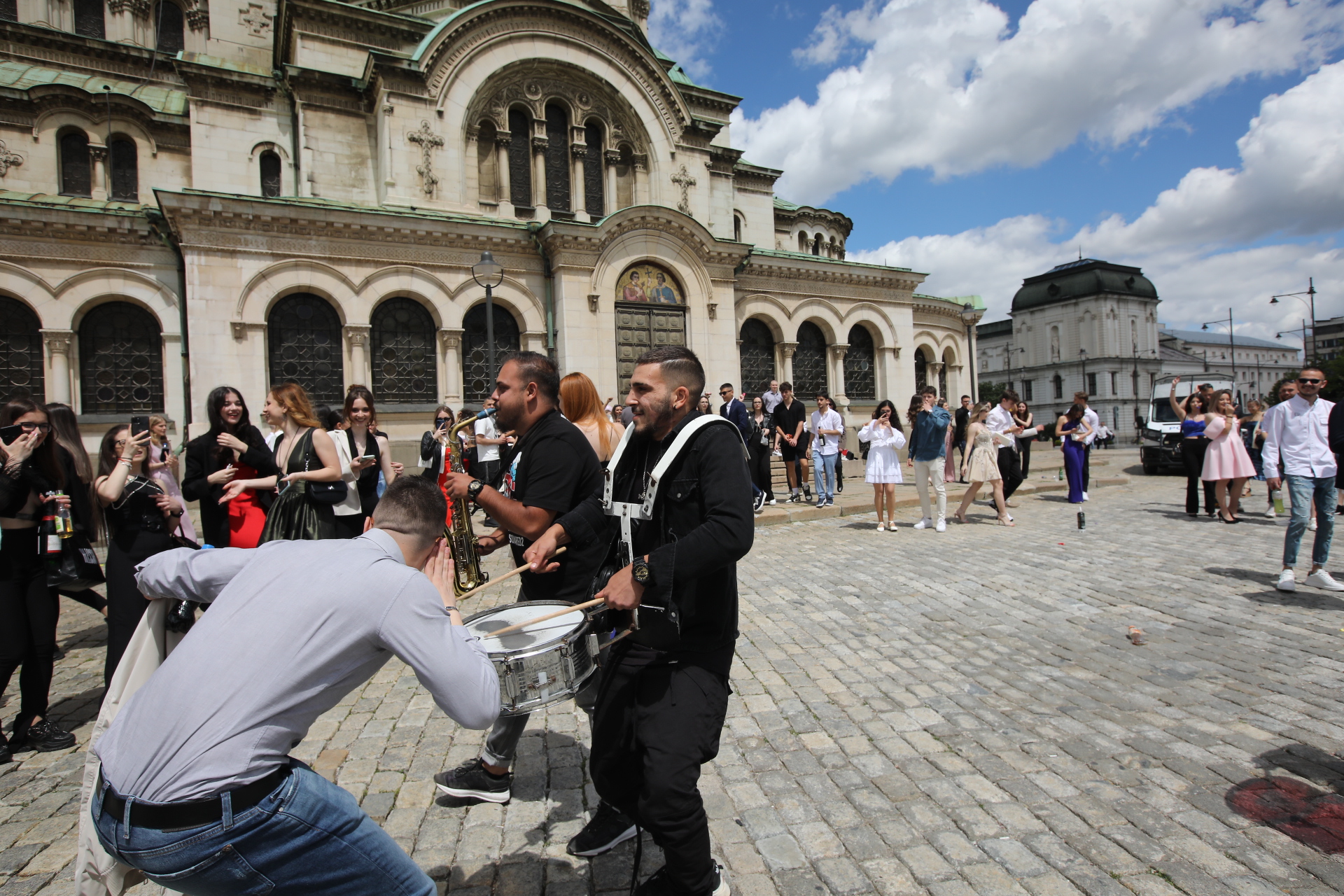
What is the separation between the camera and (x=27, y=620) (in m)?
4.39

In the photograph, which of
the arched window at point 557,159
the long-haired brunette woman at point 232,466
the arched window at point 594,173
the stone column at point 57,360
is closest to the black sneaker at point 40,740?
the long-haired brunette woman at point 232,466

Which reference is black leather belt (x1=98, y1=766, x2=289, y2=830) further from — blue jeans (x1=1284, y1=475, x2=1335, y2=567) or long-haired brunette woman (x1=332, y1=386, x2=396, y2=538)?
blue jeans (x1=1284, y1=475, x2=1335, y2=567)

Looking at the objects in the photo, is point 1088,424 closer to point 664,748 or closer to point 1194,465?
point 1194,465

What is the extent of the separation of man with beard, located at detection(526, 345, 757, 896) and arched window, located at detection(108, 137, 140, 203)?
2482 cm

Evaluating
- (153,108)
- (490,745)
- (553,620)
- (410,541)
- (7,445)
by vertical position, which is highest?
(153,108)

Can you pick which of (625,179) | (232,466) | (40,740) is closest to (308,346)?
(625,179)

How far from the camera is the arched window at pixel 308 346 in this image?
16719mm

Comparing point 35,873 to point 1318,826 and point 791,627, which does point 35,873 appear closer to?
point 791,627

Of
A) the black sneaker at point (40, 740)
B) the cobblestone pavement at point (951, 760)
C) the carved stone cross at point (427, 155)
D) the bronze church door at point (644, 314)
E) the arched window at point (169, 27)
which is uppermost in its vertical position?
the arched window at point (169, 27)

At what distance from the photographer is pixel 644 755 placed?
8.36 ft

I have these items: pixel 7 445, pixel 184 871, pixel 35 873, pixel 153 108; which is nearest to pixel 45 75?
pixel 153 108

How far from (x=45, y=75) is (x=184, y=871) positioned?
2899 centimetres

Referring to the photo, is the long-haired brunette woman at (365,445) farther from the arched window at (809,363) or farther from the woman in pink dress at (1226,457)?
the arched window at (809,363)

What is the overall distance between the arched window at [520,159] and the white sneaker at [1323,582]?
65.1 ft
